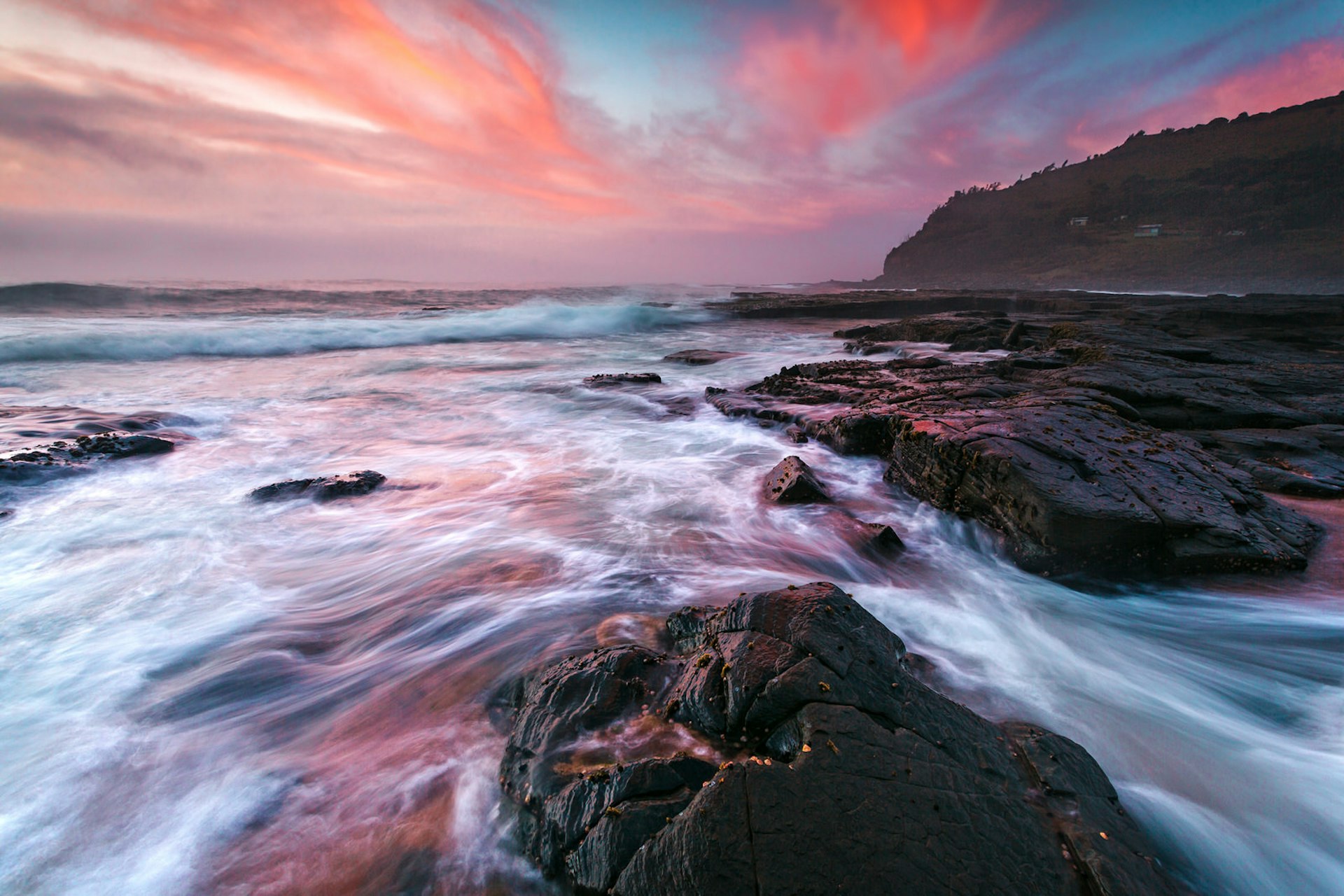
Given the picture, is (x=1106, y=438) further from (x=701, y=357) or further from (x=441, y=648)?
(x=701, y=357)

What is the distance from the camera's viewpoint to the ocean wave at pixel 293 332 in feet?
54.4

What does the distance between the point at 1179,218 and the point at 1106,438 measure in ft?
316

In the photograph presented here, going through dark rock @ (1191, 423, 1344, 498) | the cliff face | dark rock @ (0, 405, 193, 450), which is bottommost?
dark rock @ (0, 405, 193, 450)

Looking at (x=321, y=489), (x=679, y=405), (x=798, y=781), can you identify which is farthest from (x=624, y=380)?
(x=798, y=781)

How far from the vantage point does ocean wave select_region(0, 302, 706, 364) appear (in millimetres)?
16578

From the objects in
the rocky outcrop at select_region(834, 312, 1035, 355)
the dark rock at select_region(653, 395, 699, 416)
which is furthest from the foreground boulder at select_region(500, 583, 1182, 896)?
the rocky outcrop at select_region(834, 312, 1035, 355)

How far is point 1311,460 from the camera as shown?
19.5 feet

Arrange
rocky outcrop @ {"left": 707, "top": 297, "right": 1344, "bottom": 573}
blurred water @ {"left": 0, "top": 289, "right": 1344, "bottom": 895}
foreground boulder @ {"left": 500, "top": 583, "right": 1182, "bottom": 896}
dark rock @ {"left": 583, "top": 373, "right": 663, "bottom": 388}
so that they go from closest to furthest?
1. foreground boulder @ {"left": 500, "top": 583, "right": 1182, "bottom": 896}
2. blurred water @ {"left": 0, "top": 289, "right": 1344, "bottom": 895}
3. rocky outcrop @ {"left": 707, "top": 297, "right": 1344, "bottom": 573}
4. dark rock @ {"left": 583, "top": 373, "right": 663, "bottom": 388}

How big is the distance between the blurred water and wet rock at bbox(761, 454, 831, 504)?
20 centimetres

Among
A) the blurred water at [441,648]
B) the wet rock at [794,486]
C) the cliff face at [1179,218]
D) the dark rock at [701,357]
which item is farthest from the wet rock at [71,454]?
the cliff face at [1179,218]

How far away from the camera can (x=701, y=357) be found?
16.5 m

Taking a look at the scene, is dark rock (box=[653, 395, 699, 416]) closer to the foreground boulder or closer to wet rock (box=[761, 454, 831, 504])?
wet rock (box=[761, 454, 831, 504])

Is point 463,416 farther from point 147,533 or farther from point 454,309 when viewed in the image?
point 454,309

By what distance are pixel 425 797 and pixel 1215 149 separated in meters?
118
